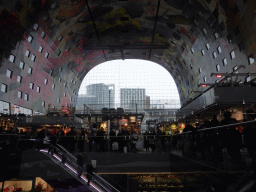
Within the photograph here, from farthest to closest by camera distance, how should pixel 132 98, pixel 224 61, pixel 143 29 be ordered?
pixel 132 98
pixel 143 29
pixel 224 61

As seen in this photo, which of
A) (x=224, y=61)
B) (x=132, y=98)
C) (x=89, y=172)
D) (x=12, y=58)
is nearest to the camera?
(x=89, y=172)

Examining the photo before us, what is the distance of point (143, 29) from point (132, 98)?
1181 centimetres

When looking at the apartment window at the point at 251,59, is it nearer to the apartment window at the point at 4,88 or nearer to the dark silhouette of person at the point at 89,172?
the dark silhouette of person at the point at 89,172

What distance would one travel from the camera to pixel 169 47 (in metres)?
30.5

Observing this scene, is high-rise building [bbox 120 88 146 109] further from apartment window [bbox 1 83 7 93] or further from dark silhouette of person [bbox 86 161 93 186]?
dark silhouette of person [bbox 86 161 93 186]

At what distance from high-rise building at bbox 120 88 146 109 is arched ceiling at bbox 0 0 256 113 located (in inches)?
280

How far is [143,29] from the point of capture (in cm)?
2750

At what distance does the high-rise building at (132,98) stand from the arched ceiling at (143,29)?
7.12 metres

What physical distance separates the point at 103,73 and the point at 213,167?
115ft

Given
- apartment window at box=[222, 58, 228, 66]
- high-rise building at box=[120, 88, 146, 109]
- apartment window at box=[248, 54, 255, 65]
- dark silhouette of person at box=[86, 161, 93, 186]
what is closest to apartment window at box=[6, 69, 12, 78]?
dark silhouette of person at box=[86, 161, 93, 186]

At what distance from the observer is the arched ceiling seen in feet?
58.7

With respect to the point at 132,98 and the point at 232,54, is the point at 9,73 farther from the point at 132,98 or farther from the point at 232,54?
the point at 232,54

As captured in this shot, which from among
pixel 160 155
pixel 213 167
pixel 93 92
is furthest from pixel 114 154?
pixel 93 92

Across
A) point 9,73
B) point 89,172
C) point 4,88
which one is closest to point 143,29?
point 9,73
